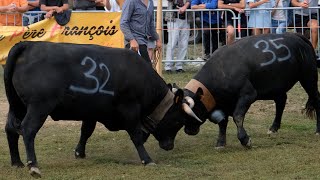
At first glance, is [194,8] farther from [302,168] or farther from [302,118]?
[302,168]

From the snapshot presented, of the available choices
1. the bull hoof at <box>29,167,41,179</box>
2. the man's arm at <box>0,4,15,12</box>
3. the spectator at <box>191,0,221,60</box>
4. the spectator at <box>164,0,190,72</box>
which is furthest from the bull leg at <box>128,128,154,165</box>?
the spectator at <box>164,0,190,72</box>

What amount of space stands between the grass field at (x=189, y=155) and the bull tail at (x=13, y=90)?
0.56 m

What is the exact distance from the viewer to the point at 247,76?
436 inches

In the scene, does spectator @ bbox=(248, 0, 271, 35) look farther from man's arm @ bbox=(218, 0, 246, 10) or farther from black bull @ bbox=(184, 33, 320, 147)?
black bull @ bbox=(184, 33, 320, 147)

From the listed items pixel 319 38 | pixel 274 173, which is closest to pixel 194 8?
pixel 319 38

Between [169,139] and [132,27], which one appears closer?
[169,139]

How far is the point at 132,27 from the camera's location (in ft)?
42.0

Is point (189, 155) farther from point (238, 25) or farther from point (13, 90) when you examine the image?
point (238, 25)

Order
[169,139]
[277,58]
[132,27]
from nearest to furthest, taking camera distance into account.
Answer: [169,139] < [277,58] < [132,27]

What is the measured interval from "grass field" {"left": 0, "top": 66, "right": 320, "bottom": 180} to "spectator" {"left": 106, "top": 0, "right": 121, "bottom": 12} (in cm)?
530

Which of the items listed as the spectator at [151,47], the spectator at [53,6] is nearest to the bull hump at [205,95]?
the spectator at [151,47]

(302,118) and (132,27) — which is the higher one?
(132,27)

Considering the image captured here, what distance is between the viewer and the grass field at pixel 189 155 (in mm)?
9430

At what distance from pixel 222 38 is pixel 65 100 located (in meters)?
9.56
